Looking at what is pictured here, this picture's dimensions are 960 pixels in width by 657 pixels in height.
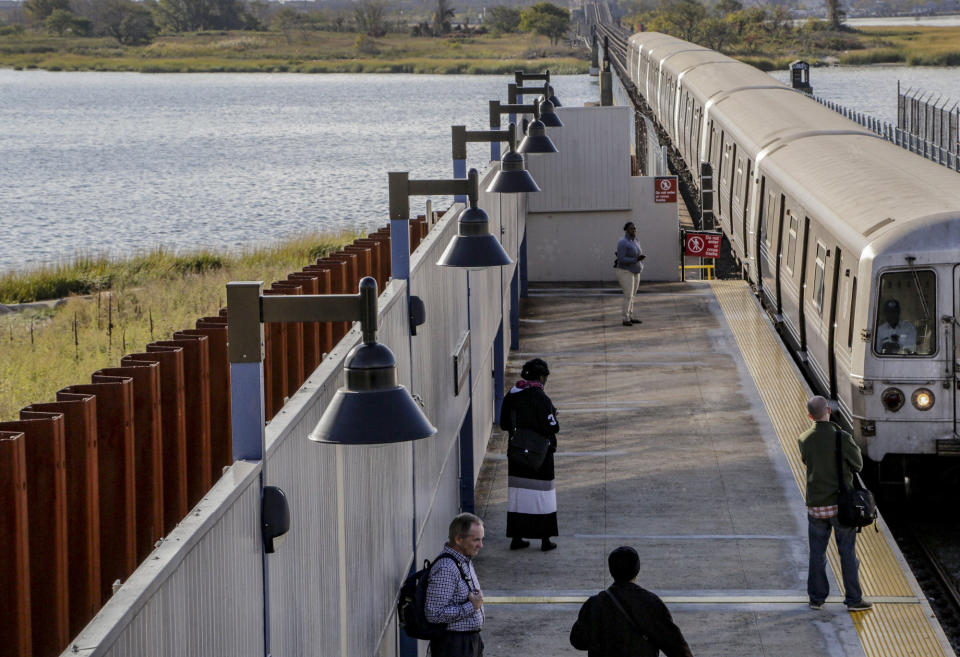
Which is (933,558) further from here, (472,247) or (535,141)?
(535,141)

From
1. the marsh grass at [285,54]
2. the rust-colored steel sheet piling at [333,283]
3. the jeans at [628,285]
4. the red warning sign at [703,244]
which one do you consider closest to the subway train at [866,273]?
the jeans at [628,285]

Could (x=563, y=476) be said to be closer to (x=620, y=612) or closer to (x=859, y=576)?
(x=859, y=576)

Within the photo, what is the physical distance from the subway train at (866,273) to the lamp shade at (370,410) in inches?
307

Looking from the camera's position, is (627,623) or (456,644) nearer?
(627,623)

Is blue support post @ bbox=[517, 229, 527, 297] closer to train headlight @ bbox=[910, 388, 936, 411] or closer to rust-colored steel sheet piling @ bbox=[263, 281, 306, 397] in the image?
train headlight @ bbox=[910, 388, 936, 411]

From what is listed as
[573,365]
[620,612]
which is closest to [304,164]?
[573,365]

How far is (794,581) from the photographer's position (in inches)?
416

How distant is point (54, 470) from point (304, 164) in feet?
228

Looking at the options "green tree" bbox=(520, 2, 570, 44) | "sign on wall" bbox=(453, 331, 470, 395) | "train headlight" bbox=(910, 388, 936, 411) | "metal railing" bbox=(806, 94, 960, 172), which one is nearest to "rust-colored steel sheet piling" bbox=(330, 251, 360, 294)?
"sign on wall" bbox=(453, 331, 470, 395)

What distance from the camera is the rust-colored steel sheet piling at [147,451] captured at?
5.14 meters

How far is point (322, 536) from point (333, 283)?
342 centimetres

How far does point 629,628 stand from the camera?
6.70 meters

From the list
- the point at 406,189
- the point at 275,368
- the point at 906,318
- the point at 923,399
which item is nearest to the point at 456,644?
the point at 275,368

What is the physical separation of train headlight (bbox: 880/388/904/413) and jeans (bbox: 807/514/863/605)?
2.17 meters
